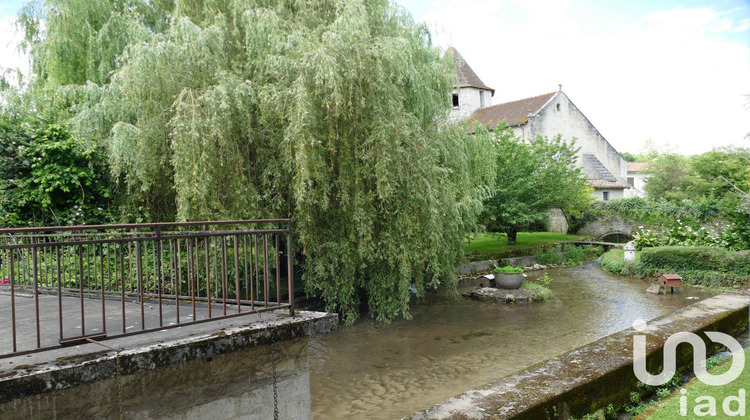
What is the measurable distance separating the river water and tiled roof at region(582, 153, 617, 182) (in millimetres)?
23033

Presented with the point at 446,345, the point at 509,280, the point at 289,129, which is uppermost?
the point at 289,129

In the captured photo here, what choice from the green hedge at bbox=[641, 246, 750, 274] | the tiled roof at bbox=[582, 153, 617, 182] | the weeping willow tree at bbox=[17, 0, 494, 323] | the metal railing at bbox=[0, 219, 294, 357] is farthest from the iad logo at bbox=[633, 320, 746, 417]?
the tiled roof at bbox=[582, 153, 617, 182]

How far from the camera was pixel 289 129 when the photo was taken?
8555 millimetres

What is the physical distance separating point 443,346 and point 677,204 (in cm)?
2363

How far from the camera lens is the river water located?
24.1ft

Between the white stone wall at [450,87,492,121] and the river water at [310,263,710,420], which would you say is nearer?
the river water at [310,263,710,420]

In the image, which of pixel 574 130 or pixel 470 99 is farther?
pixel 470 99

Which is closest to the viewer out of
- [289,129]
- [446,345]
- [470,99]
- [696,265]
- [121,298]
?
[121,298]

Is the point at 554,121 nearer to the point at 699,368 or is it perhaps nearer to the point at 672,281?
the point at 672,281

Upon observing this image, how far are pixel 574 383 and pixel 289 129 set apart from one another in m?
6.01

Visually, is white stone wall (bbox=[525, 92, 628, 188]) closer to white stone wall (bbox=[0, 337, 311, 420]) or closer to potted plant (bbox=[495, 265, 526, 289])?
potted plant (bbox=[495, 265, 526, 289])

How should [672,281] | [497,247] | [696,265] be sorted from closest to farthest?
[672,281] → [696,265] → [497,247]

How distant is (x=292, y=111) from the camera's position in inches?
335

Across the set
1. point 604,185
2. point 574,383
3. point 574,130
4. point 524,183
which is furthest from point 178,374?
point 574,130
